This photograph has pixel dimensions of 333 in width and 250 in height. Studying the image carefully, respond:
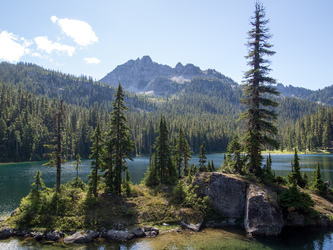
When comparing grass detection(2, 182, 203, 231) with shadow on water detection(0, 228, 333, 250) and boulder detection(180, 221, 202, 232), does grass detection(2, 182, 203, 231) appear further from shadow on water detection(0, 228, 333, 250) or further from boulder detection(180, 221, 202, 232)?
shadow on water detection(0, 228, 333, 250)

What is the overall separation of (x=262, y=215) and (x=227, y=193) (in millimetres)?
4953

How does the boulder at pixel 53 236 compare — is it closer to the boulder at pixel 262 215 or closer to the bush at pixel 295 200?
the boulder at pixel 262 215

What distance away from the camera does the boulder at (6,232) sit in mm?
23441

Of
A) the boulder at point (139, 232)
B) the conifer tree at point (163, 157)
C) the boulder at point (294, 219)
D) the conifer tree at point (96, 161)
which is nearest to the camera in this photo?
the boulder at point (139, 232)

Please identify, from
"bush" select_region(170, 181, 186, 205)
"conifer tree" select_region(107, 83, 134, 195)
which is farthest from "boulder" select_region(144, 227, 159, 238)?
"conifer tree" select_region(107, 83, 134, 195)

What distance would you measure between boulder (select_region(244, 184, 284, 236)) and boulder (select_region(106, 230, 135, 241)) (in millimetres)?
13130

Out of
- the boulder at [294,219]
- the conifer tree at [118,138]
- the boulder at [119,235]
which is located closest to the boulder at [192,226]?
the boulder at [119,235]

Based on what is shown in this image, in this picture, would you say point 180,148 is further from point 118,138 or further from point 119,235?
point 119,235

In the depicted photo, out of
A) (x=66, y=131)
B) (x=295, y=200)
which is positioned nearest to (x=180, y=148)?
(x=295, y=200)

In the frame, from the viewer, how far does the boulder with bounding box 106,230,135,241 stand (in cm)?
2301

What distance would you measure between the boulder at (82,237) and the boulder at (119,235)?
1.52 metres

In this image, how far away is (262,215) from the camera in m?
23.2

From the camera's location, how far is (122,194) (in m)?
32.1

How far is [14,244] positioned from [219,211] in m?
23.2
